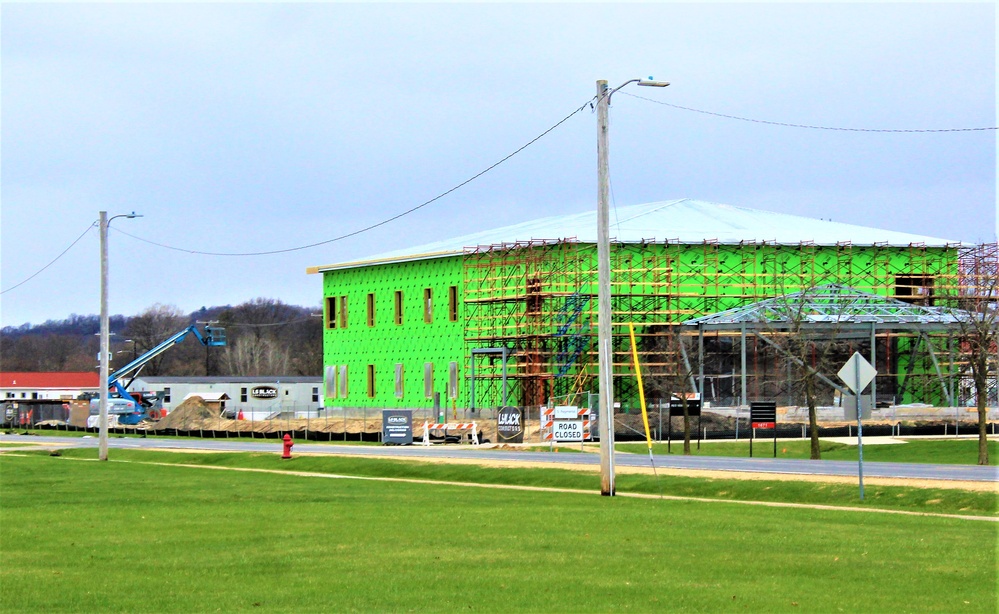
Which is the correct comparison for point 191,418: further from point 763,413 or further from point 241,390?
point 763,413

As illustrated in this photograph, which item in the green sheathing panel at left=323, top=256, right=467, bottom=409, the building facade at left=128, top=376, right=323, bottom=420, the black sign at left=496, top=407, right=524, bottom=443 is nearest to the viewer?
the black sign at left=496, top=407, right=524, bottom=443

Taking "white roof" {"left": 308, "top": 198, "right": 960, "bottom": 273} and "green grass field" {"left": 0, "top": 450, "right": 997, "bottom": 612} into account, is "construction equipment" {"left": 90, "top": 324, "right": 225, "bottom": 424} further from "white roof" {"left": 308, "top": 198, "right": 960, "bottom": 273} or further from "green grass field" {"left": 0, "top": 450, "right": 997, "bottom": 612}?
"green grass field" {"left": 0, "top": 450, "right": 997, "bottom": 612}

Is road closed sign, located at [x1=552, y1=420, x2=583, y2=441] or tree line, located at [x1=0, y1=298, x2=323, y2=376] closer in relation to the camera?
road closed sign, located at [x1=552, y1=420, x2=583, y2=441]

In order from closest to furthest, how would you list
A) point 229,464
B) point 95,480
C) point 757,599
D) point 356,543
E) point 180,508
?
point 757,599 → point 356,543 → point 180,508 → point 95,480 → point 229,464

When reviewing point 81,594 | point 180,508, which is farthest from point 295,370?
point 81,594

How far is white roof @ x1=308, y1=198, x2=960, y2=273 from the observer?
77.8 m

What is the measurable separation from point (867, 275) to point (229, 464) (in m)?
44.3

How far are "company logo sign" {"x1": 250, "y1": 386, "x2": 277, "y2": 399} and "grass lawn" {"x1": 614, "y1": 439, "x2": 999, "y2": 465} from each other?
69.3 meters

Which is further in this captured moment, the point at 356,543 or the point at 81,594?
the point at 356,543

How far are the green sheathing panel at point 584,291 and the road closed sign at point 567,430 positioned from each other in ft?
63.1

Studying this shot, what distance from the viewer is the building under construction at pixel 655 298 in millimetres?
73625

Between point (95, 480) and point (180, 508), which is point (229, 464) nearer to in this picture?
point (95, 480)

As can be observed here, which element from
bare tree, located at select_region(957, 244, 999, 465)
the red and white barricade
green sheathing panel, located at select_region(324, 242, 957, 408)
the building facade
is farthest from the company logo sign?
the red and white barricade

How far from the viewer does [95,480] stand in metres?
36.6
